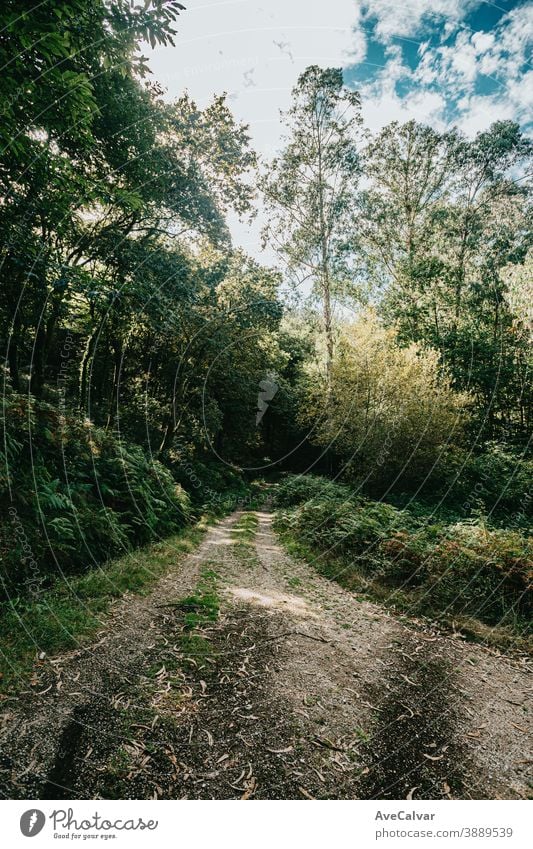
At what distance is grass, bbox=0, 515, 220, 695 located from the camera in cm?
411

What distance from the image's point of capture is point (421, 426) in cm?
1612

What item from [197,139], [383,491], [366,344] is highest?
[197,139]

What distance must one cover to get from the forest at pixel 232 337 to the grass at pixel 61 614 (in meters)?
0.05

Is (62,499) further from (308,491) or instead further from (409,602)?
(308,491)

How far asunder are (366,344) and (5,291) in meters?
14.2

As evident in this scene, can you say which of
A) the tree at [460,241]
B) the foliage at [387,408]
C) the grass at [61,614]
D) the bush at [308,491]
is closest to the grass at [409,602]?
the grass at [61,614]

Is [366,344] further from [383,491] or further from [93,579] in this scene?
[93,579]

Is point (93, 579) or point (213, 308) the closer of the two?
point (93, 579)

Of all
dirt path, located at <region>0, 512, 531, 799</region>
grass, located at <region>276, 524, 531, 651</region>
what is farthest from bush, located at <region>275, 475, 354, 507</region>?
dirt path, located at <region>0, 512, 531, 799</region>

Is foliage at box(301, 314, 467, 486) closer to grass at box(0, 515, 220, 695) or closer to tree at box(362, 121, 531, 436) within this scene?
tree at box(362, 121, 531, 436)

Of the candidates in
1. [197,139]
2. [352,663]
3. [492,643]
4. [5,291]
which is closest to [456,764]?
[352,663]

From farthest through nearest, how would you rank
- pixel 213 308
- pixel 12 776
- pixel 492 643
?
pixel 213 308
pixel 492 643
pixel 12 776

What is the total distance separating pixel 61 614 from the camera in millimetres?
5109

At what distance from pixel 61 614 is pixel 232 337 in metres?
15.8
